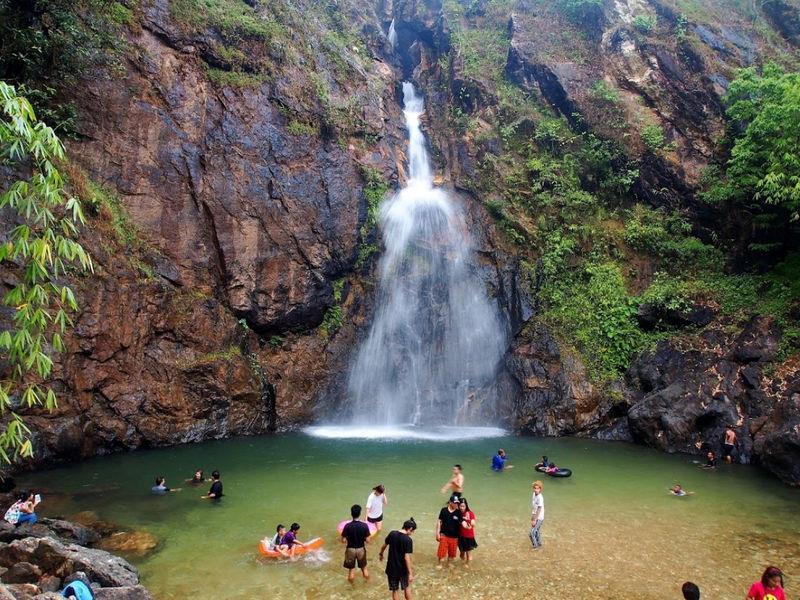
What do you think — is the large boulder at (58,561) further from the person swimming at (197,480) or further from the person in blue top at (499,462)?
the person in blue top at (499,462)

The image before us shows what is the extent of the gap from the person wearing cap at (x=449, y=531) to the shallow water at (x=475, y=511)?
0.84 ft

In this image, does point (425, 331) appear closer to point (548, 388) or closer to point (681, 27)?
point (548, 388)

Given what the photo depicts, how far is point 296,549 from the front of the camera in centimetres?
974

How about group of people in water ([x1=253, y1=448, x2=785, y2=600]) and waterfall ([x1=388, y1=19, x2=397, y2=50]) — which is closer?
group of people in water ([x1=253, y1=448, x2=785, y2=600])

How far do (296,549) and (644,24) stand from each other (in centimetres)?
3407

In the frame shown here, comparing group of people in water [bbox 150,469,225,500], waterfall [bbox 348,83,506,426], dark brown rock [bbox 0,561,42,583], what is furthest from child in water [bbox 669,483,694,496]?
dark brown rock [bbox 0,561,42,583]

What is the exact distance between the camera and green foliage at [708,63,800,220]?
18.2m

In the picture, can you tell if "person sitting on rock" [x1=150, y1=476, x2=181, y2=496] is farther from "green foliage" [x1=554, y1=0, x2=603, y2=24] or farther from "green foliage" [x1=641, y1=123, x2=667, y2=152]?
"green foliage" [x1=554, y1=0, x2=603, y2=24]

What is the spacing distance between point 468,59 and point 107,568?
35.3 meters

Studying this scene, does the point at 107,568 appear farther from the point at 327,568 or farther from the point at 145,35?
the point at 145,35

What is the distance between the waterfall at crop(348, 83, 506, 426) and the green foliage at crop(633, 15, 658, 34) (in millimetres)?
15994

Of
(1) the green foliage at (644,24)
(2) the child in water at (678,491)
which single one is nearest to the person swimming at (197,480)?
(2) the child in water at (678,491)

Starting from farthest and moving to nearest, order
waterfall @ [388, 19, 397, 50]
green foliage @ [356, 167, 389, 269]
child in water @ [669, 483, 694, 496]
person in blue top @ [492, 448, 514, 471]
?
1. waterfall @ [388, 19, 397, 50]
2. green foliage @ [356, 167, 389, 269]
3. person in blue top @ [492, 448, 514, 471]
4. child in water @ [669, 483, 694, 496]

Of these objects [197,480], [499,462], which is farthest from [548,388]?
[197,480]
